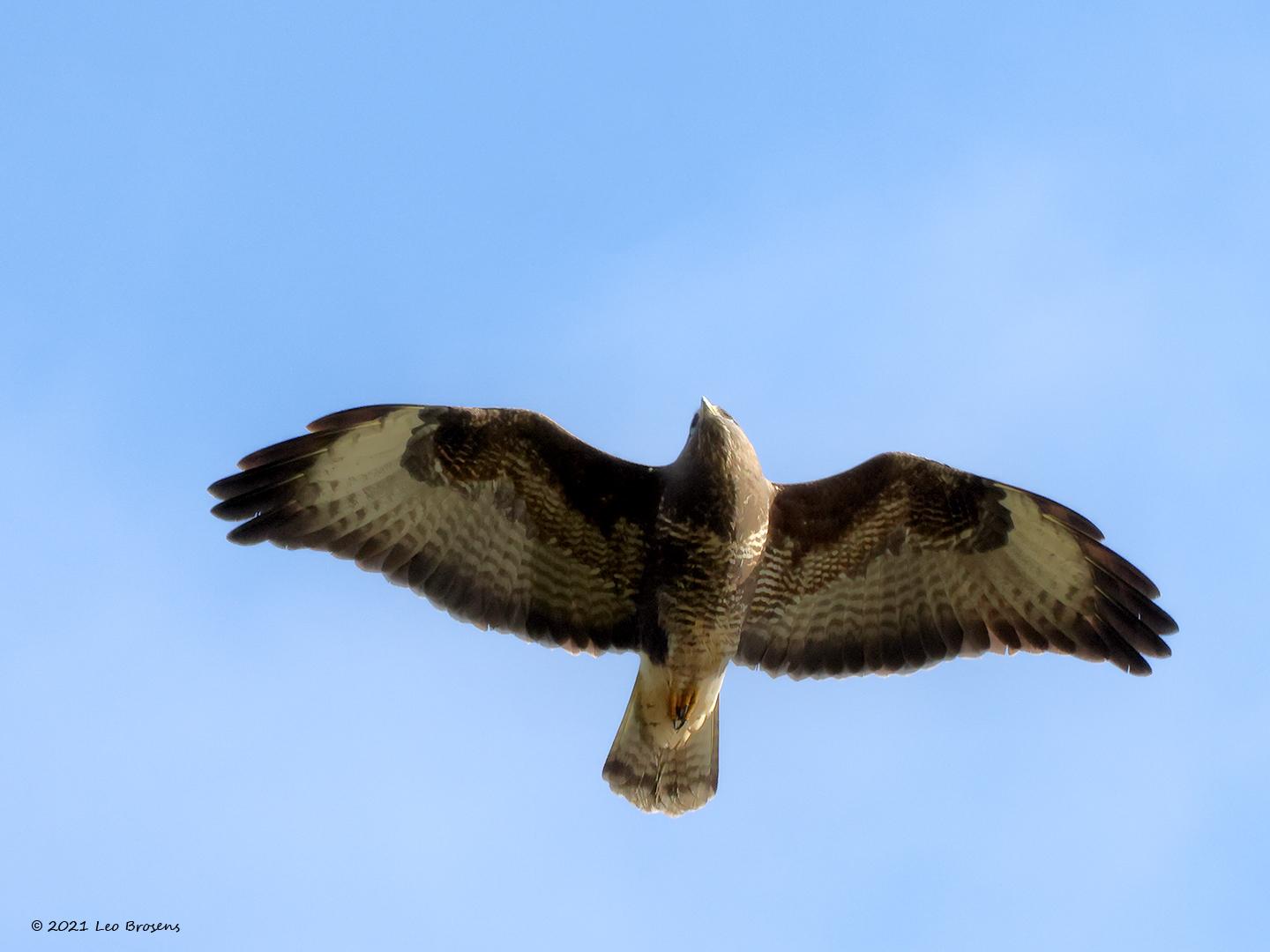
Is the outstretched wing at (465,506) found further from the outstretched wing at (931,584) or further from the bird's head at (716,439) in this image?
the outstretched wing at (931,584)

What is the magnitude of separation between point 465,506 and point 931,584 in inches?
107

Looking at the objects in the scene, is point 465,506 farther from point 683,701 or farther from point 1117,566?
point 1117,566

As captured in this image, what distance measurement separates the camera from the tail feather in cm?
1055

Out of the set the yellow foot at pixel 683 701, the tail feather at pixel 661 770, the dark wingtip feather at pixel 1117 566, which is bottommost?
the tail feather at pixel 661 770

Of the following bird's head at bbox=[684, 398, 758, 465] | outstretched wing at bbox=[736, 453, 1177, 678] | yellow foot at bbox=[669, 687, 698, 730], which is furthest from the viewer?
outstretched wing at bbox=[736, 453, 1177, 678]

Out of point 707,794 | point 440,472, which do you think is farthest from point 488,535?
point 707,794

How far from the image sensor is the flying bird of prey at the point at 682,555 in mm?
10156

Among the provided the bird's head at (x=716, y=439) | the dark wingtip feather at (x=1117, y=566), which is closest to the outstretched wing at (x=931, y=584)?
the dark wingtip feather at (x=1117, y=566)

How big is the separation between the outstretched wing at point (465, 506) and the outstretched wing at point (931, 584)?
0.89 metres

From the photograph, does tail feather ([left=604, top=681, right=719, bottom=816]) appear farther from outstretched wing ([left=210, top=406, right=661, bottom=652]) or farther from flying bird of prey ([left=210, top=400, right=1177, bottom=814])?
outstretched wing ([left=210, top=406, right=661, bottom=652])

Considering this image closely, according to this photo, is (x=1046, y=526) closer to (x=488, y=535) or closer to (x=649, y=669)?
(x=649, y=669)

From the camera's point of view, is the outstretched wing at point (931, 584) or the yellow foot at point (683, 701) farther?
the outstretched wing at point (931, 584)

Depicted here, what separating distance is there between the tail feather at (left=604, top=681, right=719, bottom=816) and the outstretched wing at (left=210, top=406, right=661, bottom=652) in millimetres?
597

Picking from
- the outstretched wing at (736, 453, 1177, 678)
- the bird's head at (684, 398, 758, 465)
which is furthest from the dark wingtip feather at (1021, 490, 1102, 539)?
the bird's head at (684, 398, 758, 465)
